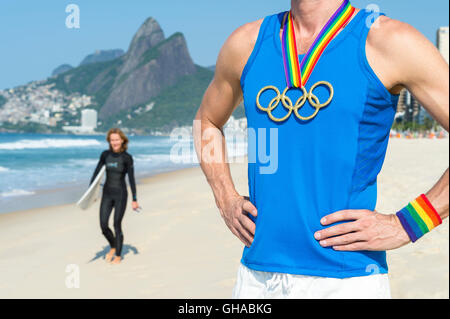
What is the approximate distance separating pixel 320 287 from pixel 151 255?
6705mm

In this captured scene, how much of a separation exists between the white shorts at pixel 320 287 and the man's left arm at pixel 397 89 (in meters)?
0.12

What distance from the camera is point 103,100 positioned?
177375 millimetres

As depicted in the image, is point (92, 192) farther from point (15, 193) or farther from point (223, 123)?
point (15, 193)

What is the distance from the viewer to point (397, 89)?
1414mm

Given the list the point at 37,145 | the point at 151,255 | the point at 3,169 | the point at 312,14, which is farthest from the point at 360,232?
the point at 37,145

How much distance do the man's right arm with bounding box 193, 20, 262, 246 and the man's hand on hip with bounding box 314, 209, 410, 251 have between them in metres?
0.27

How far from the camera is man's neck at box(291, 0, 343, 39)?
152 cm

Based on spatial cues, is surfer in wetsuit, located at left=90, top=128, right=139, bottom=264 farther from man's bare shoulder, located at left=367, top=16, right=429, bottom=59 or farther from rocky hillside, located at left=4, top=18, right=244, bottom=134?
rocky hillside, located at left=4, top=18, right=244, bottom=134

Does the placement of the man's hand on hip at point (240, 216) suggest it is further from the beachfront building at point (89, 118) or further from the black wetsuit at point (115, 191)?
the beachfront building at point (89, 118)

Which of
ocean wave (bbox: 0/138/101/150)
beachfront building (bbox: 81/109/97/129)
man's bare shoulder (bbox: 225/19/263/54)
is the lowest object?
ocean wave (bbox: 0/138/101/150)

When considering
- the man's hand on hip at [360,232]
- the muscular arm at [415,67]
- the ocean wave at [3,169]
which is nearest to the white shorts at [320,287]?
the man's hand on hip at [360,232]

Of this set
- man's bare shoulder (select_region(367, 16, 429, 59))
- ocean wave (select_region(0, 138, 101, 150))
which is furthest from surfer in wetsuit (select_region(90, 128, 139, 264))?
ocean wave (select_region(0, 138, 101, 150))

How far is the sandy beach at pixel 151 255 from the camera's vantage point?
19.5 ft

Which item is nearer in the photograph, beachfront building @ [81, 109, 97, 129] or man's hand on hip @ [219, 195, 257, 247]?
man's hand on hip @ [219, 195, 257, 247]
